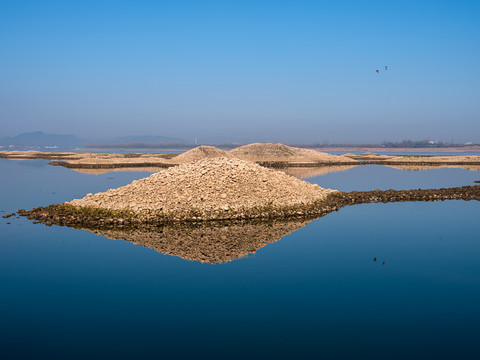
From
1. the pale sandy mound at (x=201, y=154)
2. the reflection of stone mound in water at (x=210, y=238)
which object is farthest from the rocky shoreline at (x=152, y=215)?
the pale sandy mound at (x=201, y=154)

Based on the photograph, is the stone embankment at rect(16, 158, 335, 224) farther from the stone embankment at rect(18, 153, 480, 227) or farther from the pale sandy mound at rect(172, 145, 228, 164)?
the pale sandy mound at rect(172, 145, 228, 164)

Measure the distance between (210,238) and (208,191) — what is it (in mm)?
6281

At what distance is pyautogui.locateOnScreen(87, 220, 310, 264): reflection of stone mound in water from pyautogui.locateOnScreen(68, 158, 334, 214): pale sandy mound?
2.48 m

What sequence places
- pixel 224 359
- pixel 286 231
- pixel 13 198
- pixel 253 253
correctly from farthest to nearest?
1. pixel 13 198
2. pixel 286 231
3. pixel 253 253
4. pixel 224 359

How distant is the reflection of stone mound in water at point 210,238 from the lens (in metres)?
13.1

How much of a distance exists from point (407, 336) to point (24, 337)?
291 inches

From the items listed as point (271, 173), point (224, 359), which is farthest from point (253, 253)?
point (271, 173)

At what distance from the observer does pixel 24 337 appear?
740 centimetres

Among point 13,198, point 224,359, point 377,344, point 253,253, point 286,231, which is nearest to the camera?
point 224,359

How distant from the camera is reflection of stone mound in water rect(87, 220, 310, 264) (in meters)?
13.1

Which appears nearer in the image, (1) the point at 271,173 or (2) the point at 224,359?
(2) the point at 224,359

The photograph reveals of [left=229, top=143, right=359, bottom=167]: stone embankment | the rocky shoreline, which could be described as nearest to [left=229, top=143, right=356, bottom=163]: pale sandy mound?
[left=229, top=143, right=359, bottom=167]: stone embankment

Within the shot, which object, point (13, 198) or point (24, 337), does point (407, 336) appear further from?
point (13, 198)

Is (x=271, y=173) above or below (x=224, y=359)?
above
